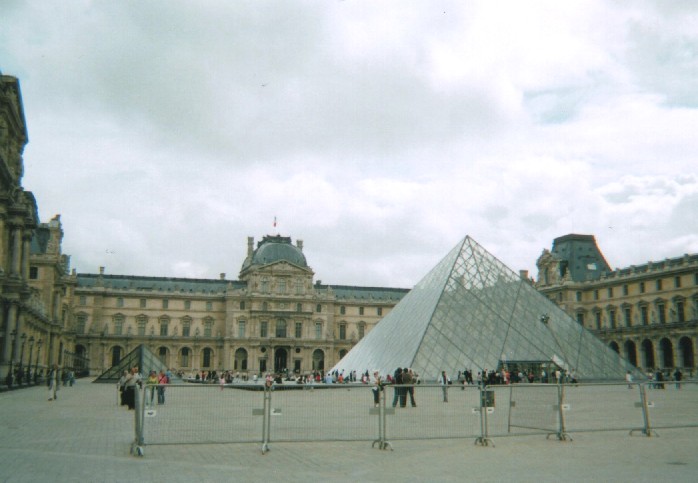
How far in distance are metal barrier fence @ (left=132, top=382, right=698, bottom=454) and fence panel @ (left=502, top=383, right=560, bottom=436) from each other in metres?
0.02

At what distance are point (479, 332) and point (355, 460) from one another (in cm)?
2431

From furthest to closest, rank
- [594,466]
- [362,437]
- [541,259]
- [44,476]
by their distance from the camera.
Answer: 1. [541,259]
2. [362,437]
3. [594,466]
4. [44,476]

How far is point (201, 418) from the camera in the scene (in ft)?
30.0

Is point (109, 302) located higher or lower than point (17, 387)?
higher

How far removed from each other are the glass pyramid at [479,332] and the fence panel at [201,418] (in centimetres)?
1920

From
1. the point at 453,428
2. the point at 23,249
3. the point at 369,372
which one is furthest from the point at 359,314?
the point at 453,428

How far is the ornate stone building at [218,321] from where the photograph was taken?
73.3m

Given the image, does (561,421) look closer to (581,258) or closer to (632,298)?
(632,298)

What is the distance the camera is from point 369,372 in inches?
1332

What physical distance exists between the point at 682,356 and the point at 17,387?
48141 millimetres

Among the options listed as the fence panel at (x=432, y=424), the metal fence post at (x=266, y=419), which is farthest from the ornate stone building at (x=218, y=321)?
the metal fence post at (x=266, y=419)

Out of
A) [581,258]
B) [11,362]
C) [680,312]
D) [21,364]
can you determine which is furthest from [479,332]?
[581,258]

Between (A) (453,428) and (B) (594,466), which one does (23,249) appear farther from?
(B) (594,466)

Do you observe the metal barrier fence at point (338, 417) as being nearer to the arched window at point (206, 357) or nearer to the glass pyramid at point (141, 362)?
the glass pyramid at point (141, 362)
